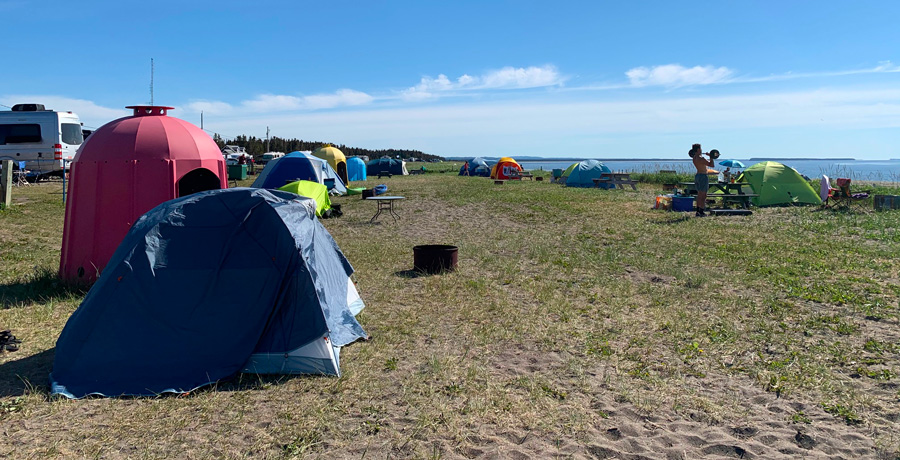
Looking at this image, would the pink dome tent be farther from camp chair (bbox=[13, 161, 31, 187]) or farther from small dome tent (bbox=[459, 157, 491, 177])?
small dome tent (bbox=[459, 157, 491, 177])

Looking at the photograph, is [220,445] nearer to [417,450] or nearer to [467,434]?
[417,450]

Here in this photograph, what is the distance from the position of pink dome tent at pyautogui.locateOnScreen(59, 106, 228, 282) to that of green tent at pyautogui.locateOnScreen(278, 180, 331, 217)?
6.81 metres

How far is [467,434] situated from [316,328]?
1.85 metres

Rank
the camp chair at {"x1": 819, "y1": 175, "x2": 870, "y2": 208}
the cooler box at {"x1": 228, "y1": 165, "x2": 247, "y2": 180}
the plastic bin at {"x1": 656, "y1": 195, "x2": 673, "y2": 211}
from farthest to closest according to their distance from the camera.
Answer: the cooler box at {"x1": 228, "y1": 165, "x2": 247, "y2": 180}, the plastic bin at {"x1": 656, "y1": 195, "x2": 673, "y2": 211}, the camp chair at {"x1": 819, "y1": 175, "x2": 870, "y2": 208}

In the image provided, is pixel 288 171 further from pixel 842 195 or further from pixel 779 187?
pixel 842 195

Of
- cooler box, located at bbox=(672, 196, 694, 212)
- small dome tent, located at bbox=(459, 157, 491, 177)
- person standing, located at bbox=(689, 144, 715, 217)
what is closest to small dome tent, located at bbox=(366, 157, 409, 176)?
small dome tent, located at bbox=(459, 157, 491, 177)

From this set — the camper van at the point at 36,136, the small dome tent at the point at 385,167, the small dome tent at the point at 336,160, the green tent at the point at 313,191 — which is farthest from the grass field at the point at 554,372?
the small dome tent at the point at 385,167

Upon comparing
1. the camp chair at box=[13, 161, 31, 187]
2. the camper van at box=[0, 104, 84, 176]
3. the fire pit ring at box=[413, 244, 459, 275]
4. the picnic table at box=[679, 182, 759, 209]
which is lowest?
the fire pit ring at box=[413, 244, 459, 275]

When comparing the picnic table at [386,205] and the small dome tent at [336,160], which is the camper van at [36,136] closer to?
the small dome tent at [336,160]

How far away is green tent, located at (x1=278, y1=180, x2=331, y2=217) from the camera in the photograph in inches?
627

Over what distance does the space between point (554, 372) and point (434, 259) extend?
438 centimetres

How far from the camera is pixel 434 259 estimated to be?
9656mm

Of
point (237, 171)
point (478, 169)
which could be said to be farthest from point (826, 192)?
point (478, 169)

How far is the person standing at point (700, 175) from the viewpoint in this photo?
1698cm
